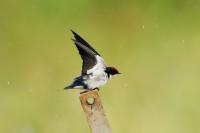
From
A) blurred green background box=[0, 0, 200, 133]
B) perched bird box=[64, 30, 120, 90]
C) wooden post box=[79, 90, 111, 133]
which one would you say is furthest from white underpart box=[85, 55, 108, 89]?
blurred green background box=[0, 0, 200, 133]

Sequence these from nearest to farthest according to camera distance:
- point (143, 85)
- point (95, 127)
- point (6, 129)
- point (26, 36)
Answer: point (95, 127) → point (6, 129) → point (143, 85) → point (26, 36)

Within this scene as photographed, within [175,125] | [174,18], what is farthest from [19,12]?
[175,125]

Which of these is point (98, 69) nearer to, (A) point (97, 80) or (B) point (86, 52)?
(A) point (97, 80)

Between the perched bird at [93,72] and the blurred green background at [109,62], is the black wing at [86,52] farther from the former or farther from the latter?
the blurred green background at [109,62]

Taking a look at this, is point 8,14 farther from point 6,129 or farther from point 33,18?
point 6,129

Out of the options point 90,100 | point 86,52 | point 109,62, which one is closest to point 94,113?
point 90,100
